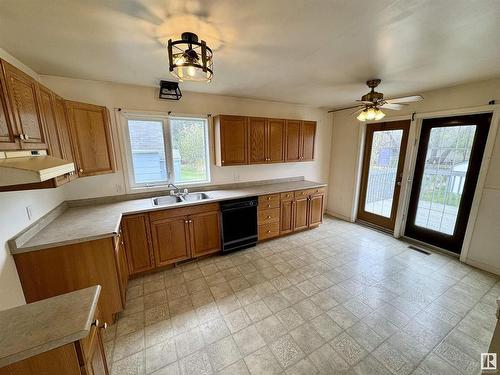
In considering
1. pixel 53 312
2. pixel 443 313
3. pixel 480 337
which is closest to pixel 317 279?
pixel 443 313

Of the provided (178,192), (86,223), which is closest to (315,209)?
(178,192)

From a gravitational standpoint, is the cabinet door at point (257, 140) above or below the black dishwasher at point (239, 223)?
above

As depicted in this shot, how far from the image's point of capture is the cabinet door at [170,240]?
2.60 metres

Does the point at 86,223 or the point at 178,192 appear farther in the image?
the point at 178,192

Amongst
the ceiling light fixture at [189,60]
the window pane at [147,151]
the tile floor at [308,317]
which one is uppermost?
the ceiling light fixture at [189,60]

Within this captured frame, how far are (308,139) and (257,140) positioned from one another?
1.18 metres

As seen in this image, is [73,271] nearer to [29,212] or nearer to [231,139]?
[29,212]

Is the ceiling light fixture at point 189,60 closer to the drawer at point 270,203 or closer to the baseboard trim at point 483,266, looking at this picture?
the drawer at point 270,203

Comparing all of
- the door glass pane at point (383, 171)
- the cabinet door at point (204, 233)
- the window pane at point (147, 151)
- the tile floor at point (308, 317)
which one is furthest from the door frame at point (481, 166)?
the window pane at point (147, 151)

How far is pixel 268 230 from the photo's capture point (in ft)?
11.5

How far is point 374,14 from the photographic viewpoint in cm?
129

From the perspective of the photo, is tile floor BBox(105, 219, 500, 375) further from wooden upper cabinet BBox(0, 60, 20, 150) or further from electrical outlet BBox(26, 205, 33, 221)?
wooden upper cabinet BBox(0, 60, 20, 150)

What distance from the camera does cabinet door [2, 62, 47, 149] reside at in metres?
1.28

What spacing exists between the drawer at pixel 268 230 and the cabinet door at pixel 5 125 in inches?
114
